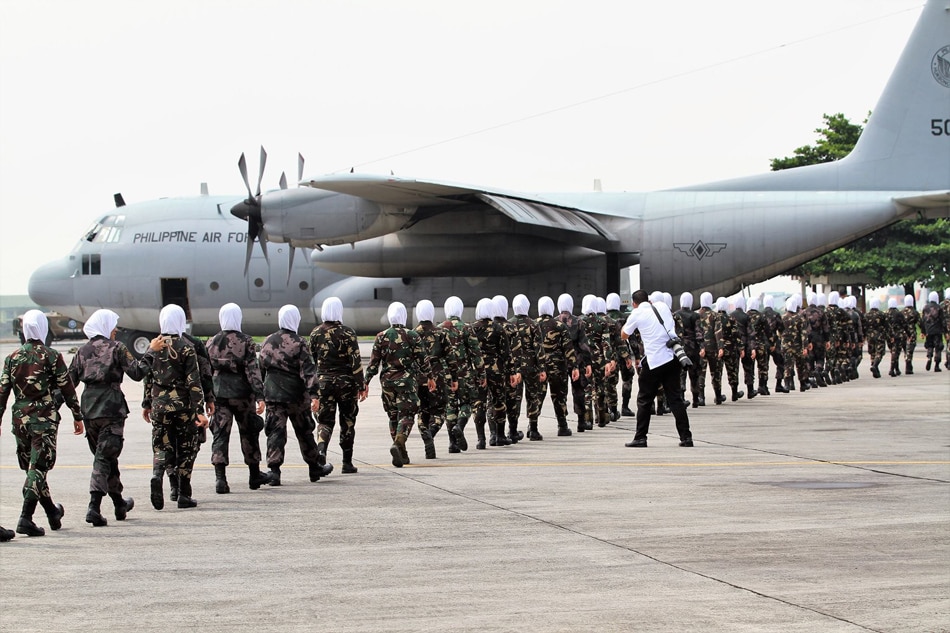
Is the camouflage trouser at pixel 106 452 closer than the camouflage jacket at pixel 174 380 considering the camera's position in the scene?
Yes

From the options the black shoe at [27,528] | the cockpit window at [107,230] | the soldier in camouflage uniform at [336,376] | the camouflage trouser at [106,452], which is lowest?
the black shoe at [27,528]

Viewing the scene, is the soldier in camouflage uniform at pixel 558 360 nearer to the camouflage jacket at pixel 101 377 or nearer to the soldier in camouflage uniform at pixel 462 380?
the soldier in camouflage uniform at pixel 462 380

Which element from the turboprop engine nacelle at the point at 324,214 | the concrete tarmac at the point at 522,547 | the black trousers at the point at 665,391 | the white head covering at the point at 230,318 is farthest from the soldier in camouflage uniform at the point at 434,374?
the turboprop engine nacelle at the point at 324,214

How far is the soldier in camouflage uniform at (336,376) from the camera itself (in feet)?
41.6

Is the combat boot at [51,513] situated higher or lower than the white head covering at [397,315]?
lower

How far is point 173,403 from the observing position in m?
10.6

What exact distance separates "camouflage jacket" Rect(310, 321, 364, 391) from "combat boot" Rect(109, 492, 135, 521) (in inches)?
116

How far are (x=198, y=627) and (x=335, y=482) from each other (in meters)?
5.73

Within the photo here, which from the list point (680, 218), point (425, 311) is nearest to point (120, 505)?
point (425, 311)

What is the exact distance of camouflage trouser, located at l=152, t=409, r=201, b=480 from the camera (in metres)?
10.7

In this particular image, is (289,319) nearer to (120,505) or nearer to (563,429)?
(120,505)

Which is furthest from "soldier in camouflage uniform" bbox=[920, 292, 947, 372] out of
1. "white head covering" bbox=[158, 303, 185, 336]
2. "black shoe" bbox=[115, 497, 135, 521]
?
"black shoe" bbox=[115, 497, 135, 521]

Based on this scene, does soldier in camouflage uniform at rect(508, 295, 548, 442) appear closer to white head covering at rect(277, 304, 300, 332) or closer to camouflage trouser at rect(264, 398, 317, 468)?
camouflage trouser at rect(264, 398, 317, 468)

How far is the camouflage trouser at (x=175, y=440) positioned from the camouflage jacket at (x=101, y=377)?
1.80ft
